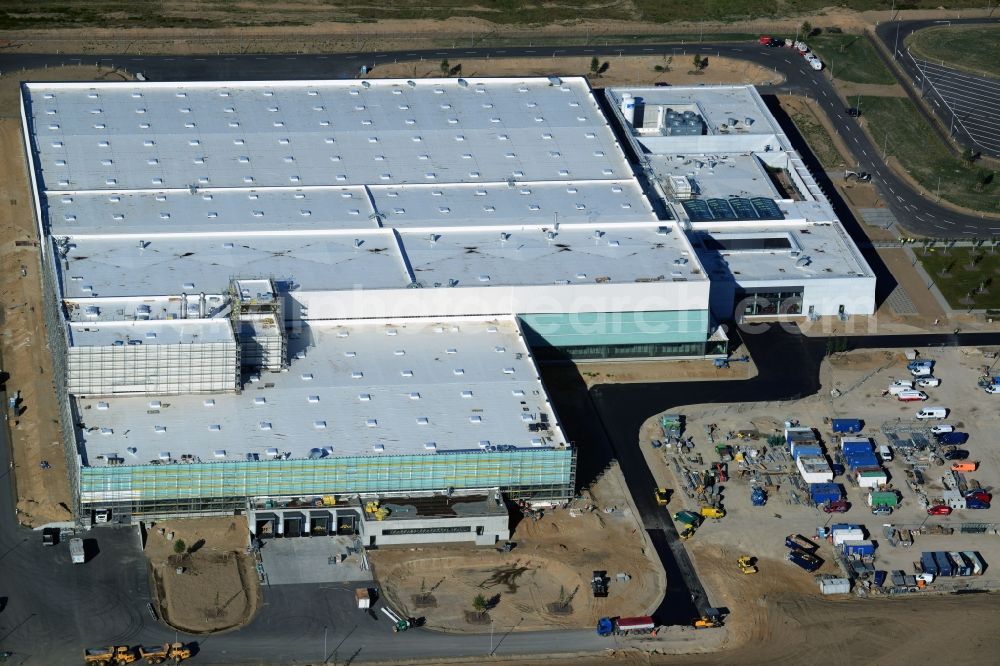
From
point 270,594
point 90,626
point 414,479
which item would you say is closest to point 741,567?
point 414,479

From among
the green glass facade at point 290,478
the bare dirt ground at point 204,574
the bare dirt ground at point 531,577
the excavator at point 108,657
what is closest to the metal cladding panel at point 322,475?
the green glass facade at point 290,478

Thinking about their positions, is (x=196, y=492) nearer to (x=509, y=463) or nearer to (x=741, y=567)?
(x=509, y=463)

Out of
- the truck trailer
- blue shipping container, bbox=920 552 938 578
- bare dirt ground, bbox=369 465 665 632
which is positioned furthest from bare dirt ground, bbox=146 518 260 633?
blue shipping container, bbox=920 552 938 578

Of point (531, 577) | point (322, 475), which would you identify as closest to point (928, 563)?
point (531, 577)

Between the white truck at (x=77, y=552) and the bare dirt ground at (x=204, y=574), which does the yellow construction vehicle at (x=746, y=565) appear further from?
the white truck at (x=77, y=552)

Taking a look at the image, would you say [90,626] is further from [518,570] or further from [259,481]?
[518,570]

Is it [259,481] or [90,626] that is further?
[259,481]

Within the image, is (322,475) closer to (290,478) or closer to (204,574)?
(290,478)
